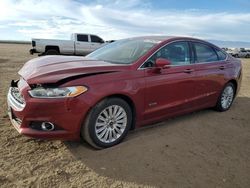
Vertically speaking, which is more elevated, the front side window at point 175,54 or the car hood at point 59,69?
the front side window at point 175,54

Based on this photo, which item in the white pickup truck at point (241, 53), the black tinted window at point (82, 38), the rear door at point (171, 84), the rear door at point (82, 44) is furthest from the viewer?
the white pickup truck at point (241, 53)

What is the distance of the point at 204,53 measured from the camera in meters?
5.72

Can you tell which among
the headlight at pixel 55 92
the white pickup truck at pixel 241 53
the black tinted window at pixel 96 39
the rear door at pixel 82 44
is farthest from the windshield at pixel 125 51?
the white pickup truck at pixel 241 53

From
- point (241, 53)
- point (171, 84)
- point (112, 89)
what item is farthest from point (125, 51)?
point (241, 53)

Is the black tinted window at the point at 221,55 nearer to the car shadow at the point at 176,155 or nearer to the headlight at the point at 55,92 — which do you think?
the car shadow at the point at 176,155

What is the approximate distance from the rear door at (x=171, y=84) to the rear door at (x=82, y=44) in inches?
572

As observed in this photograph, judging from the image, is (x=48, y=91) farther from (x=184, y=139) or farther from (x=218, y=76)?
(x=218, y=76)

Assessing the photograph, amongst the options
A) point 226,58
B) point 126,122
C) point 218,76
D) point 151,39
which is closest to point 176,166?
point 126,122

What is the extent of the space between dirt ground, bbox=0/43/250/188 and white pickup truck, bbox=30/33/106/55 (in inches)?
518

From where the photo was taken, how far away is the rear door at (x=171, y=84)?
4496mm

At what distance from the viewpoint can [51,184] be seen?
317 centimetres

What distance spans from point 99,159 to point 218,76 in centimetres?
329

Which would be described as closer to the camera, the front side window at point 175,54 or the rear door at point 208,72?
the front side window at point 175,54

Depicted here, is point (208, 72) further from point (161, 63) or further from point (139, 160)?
point (139, 160)
